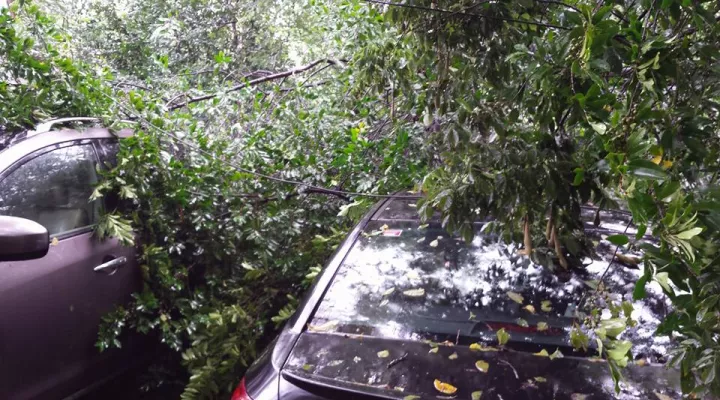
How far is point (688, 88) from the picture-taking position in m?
1.92

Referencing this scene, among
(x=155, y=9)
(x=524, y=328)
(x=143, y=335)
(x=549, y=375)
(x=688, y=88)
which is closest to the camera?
(x=688, y=88)

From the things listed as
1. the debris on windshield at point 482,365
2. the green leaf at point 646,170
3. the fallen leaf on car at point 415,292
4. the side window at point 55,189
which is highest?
the green leaf at point 646,170

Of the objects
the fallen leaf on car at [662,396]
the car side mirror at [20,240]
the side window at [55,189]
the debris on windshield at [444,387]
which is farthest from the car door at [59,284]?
the fallen leaf on car at [662,396]

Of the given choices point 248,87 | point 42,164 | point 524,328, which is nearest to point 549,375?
point 524,328

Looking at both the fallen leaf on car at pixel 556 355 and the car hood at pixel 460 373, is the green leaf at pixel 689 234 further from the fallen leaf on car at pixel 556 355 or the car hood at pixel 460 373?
the fallen leaf on car at pixel 556 355

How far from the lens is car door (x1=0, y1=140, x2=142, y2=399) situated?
10.5ft

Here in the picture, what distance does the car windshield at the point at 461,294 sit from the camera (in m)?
2.41

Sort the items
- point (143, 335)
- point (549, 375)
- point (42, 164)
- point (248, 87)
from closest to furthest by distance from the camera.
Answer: point (549, 375)
point (42, 164)
point (143, 335)
point (248, 87)

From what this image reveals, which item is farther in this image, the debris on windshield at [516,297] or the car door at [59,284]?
the car door at [59,284]

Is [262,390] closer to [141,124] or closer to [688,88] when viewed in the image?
[688,88]

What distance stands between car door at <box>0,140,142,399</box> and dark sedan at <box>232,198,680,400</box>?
60.8 inches

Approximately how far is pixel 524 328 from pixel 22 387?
2611mm

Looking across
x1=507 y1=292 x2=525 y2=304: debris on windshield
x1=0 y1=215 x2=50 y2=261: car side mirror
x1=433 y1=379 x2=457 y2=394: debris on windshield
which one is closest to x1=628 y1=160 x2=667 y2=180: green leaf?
x1=433 y1=379 x2=457 y2=394: debris on windshield

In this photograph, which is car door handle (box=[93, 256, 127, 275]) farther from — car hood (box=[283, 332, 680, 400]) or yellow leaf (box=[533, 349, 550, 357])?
yellow leaf (box=[533, 349, 550, 357])
